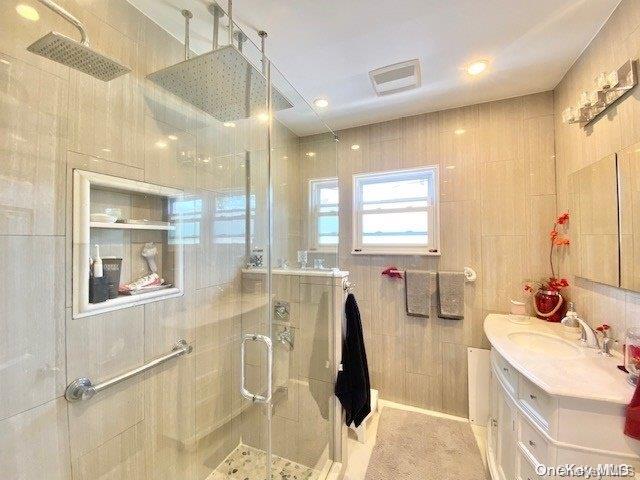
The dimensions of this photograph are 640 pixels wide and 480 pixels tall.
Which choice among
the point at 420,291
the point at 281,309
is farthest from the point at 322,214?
the point at 420,291

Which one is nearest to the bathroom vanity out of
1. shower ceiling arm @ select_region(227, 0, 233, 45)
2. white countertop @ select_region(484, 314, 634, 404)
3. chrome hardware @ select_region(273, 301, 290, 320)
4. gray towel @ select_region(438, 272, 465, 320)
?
white countertop @ select_region(484, 314, 634, 404)

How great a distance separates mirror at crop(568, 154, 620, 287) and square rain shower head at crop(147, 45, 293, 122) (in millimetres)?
2024

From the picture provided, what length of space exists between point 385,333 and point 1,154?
2.67 m

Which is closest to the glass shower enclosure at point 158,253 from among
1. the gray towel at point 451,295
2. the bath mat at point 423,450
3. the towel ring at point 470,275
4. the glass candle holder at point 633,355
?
the bath mat at point 423,450

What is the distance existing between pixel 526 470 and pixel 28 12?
2.78 m

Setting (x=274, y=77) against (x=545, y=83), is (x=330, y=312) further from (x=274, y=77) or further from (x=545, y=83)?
(x=545, y=83)

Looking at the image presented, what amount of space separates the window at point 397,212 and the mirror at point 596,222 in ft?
2.98

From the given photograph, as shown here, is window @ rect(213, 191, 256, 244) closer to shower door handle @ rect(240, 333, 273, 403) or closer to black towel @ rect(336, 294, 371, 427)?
shower door handle @ rect(240, 333, 273, 403)

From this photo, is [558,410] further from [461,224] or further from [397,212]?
[397,212]

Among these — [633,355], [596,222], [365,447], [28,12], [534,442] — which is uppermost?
[28,12]

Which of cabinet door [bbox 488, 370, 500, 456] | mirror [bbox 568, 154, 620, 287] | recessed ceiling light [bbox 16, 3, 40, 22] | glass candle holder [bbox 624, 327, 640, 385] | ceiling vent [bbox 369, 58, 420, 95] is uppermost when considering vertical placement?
ceiling vent [bbox 369, 58, 420, 95]

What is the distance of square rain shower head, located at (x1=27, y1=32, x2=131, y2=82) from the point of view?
827 mm

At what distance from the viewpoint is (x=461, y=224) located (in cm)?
233

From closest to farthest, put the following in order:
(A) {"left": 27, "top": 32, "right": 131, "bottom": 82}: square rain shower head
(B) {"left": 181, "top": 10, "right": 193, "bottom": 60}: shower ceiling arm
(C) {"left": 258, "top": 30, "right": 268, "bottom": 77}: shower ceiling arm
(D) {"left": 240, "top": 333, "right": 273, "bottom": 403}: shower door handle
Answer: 1. (A) {"left": 27, "top": 32, "right": 131, "bottom": 82}: square rain shower head
2. (B) {"left": 181, "top": 10, "right": 193, "bottom": 60}: shower ceiling arm
3. (C) {"left": 258, "top": 30, "right": 268, "bottom": 77}: shower ceiling arm
4. (D) {"left": 240, "top": 333, "right": 273, "bottom": 403}: shower door handle
